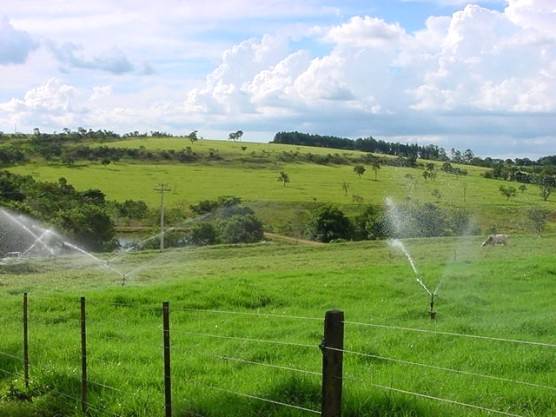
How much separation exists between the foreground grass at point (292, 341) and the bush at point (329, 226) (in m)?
43.0

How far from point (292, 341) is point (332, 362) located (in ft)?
20.8

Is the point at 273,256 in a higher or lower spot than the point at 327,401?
lower

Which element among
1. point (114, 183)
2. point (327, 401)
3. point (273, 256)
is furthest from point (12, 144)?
point (327, 401)

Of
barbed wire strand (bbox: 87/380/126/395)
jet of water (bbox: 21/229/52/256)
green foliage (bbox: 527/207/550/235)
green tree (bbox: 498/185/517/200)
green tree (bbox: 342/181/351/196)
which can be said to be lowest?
jet of water (bbox: 21/229/52/256)

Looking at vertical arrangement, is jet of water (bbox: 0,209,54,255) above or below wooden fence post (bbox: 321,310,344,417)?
below

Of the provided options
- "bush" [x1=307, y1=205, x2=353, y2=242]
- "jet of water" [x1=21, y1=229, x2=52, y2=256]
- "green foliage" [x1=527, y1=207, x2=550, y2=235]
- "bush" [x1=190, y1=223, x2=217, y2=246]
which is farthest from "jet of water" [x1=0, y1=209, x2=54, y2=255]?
"green foliage" [x1=527, y1=207, x2=550, y2=235]

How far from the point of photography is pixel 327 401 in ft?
20.9

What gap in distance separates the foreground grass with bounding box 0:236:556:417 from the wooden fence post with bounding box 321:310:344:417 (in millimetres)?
1701

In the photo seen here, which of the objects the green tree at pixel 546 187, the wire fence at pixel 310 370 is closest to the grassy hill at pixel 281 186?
the green tree at pixel 546 187

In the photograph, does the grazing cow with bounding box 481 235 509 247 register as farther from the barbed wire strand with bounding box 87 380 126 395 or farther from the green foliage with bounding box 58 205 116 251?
the barbed wire strand with bounding box 87 380 126 395

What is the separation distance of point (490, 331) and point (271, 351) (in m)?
4.73

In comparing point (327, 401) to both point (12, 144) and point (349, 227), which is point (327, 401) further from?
point (12, 144)

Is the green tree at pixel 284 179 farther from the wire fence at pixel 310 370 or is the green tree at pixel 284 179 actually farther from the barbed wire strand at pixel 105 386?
the barbed wire strand at pixel 105 386

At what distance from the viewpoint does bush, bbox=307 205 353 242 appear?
6900 centimetres
